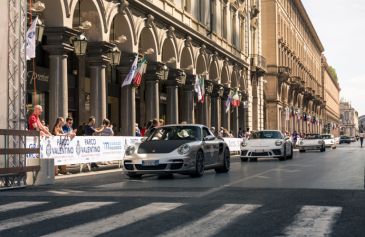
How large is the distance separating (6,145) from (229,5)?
112ft

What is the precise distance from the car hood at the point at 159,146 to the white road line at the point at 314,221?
6363 millimetres

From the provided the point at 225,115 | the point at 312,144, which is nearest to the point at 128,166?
the point at 312,144

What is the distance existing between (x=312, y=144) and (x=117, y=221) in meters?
34.5

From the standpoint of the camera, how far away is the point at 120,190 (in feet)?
37.1

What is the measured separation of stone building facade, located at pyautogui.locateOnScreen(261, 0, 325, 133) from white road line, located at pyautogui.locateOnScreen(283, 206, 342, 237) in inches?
2044

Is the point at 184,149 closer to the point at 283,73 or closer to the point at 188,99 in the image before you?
the point at 188,99

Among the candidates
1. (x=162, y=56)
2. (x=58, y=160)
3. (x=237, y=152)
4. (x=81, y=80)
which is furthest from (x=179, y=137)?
(x=237, y=152)

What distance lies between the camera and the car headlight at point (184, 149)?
14.4m

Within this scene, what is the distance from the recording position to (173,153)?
14344 millimetres

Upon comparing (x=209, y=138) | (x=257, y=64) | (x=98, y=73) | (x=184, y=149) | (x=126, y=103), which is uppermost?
(x=257, y=64)

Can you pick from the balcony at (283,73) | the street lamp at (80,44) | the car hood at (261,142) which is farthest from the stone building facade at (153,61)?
the balcony at (283,73)

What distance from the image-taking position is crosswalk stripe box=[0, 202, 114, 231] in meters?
7.08

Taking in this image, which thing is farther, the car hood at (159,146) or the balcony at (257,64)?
the balcony at (257,64)

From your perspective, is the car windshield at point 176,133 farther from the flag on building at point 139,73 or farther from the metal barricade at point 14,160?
the flag on building at point 139,73
